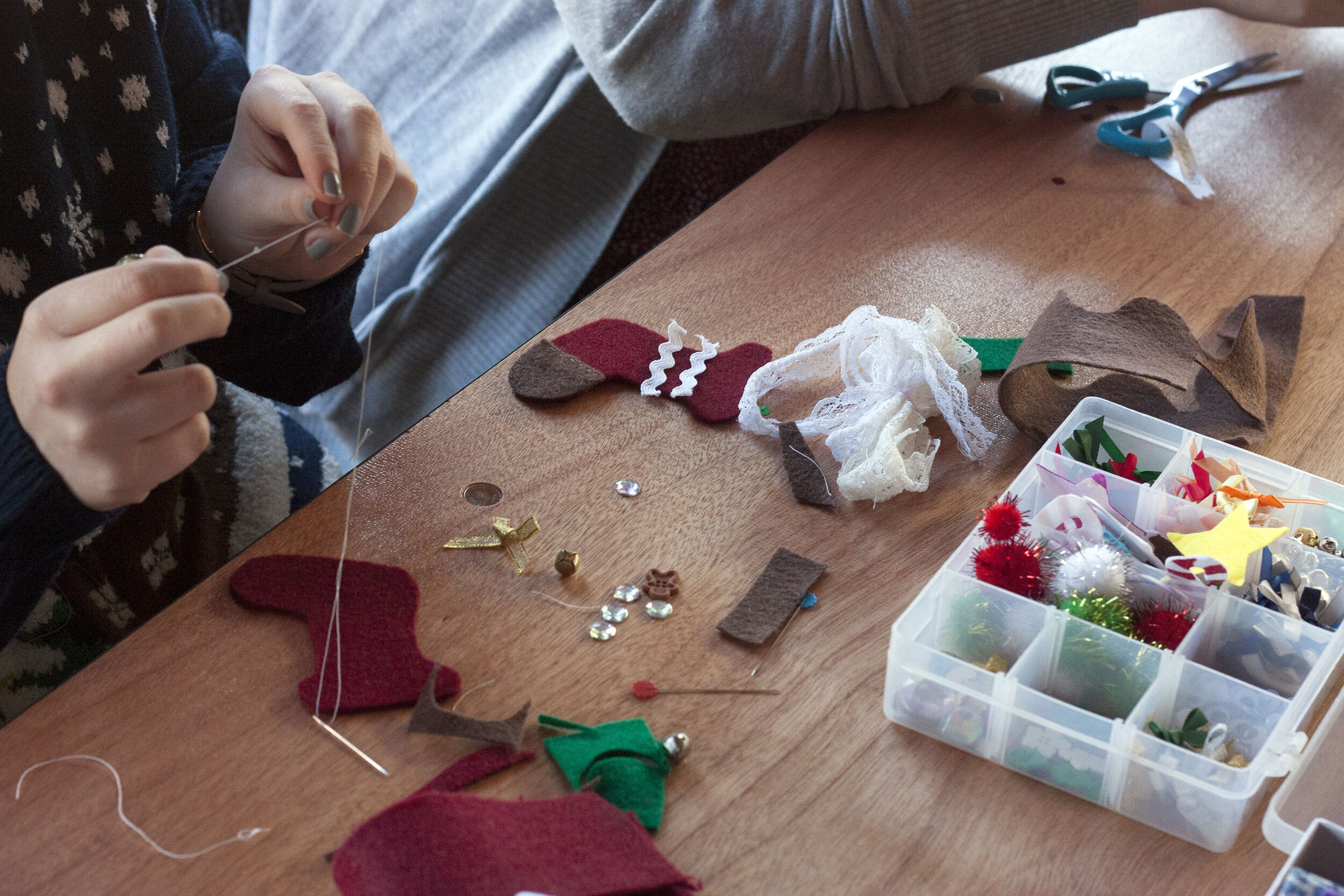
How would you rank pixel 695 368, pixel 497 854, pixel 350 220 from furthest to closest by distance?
pixel 695 368 < pixel 350 220 < pixel 497 854

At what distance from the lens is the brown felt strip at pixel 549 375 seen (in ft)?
2.58

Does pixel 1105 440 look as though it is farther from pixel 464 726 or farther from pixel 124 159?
pixel 124 159

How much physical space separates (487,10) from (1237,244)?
858mm

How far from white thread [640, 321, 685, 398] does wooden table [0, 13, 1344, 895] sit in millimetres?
14

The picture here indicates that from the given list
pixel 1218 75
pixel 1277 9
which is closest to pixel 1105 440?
pixel 1218 75

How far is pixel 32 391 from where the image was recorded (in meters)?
0.54

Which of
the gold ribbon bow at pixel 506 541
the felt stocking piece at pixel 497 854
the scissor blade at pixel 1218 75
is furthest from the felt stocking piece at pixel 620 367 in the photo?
the scissor blade at pixel 1218 75

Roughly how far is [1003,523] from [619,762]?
0.79 ft

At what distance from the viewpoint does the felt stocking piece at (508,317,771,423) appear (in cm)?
79

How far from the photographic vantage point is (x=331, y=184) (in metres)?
0.68

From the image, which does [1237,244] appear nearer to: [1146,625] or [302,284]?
[1146,625]

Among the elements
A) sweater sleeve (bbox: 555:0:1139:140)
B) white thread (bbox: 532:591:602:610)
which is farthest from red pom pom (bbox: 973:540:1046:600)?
sweater sleeve (bbox: 555:0:1139:140)

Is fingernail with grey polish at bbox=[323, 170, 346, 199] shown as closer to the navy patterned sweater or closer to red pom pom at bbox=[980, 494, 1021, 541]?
the navy patterned sweater

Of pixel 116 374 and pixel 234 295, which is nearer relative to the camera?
pixel 116 374
